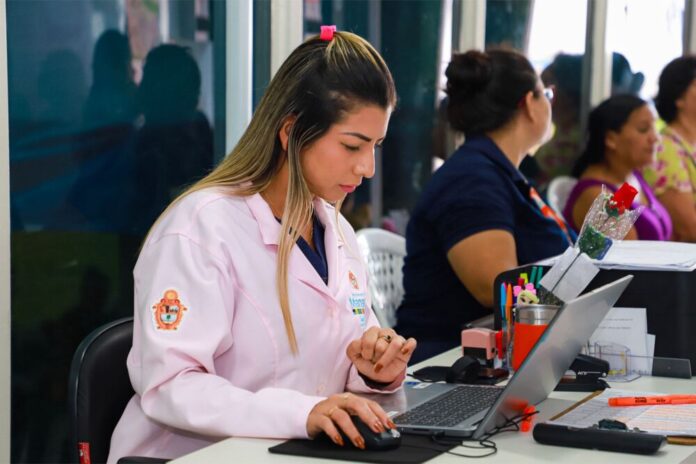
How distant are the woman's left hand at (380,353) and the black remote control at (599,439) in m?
0.32

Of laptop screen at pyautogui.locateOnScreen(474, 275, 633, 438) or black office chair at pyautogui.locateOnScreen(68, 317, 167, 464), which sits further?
black office chair at pyautogui.locateOnScreen(68, 317, 167, 464)

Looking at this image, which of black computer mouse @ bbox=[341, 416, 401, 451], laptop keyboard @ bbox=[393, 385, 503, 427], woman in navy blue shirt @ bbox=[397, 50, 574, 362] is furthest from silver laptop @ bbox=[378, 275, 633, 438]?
woman in navy blue shirt @ bbox=[397, 50, 574, 362]

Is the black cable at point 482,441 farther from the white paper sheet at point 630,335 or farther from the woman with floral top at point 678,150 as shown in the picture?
the woman with floral top at point 678,150

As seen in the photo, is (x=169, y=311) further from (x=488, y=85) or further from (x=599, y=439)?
(x=488, y=85)

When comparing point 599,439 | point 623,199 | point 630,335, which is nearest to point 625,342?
point 630,335

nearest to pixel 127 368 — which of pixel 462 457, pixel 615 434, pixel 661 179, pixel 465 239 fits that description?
pixel 462 457

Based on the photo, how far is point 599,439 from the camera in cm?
158

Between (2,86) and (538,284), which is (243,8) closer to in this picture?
(2,86)

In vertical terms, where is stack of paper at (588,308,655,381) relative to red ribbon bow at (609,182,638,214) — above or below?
below

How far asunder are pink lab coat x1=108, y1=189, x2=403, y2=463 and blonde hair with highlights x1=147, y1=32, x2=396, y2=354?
0.03m

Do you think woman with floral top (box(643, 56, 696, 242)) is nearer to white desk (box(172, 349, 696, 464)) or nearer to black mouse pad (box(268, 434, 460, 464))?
white desk (box(172, 349, 696, 464))

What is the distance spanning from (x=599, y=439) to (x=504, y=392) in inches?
6.3

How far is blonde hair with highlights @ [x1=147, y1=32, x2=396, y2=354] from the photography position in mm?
1854

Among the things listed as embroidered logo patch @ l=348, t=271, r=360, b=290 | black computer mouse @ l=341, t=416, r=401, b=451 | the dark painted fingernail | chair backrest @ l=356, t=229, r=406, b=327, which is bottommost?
chair backrest @ l=356, t=229, r=406, b=327
